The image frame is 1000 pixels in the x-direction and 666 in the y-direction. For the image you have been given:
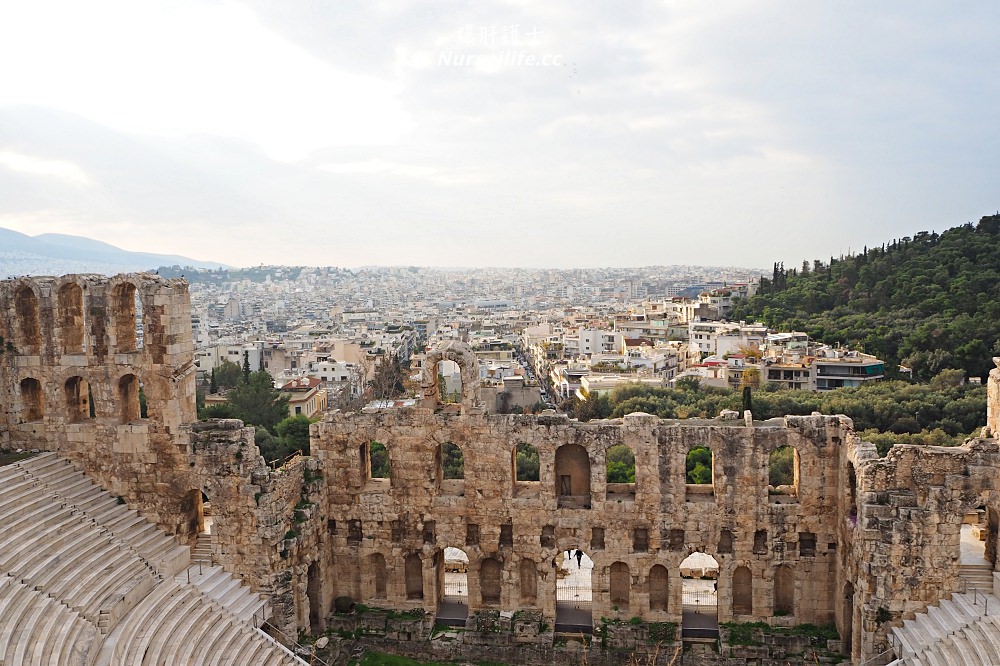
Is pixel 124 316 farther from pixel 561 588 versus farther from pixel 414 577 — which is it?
pixel 561 588

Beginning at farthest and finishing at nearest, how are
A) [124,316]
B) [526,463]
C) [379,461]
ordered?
[379,461] → [526,463] → [124,316]

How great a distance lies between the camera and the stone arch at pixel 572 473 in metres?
22.3

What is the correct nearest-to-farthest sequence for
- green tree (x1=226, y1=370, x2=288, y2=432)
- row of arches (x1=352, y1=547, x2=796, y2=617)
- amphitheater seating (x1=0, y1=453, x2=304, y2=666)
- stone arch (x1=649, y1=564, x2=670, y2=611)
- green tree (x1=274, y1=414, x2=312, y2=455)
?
amphitheater seating (x1=0, y1=453, x2=304, y2=666) → row of arches (x1=352, y1=547, x2=796, y2=617) → stone arch (x1=649, y1=564, x2=670, y2=611) → green tree (x1=274, y1=414, x2=312, y2=455) → green tree (x1=226, y1=370, x2=288, y2=432)

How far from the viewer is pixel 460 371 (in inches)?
841

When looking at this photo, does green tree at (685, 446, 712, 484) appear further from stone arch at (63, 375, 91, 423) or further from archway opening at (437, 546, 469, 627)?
stone arch at (63, 375, 91, 423)

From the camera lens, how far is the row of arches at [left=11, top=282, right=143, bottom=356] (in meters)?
21.2

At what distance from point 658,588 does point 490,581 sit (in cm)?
484

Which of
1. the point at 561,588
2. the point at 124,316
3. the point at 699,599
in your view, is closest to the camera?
the point at 124,316

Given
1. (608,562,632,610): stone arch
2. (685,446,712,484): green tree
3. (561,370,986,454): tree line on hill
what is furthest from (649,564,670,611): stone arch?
(561,370,986,454): tree line on hill

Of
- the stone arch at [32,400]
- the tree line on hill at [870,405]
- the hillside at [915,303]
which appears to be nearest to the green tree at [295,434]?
the stone arch at [32,400]

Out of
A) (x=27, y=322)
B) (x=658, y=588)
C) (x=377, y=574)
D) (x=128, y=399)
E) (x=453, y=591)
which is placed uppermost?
(x=27, y=322)


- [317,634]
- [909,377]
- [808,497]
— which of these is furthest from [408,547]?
[909,377]

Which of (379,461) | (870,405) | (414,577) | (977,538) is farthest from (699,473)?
(870,405)

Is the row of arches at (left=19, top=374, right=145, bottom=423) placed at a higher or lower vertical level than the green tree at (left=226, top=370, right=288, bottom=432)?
higher
